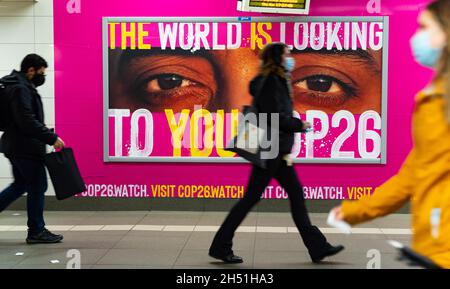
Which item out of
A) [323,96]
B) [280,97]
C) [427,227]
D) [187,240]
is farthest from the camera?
[323,96]

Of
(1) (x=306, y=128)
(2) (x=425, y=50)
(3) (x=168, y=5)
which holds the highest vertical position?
(3) (x=168, y=5)

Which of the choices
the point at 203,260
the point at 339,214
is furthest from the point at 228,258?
Result: the point at 339,214

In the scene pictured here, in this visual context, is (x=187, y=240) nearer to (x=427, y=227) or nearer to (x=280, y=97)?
(x=280, y=97)

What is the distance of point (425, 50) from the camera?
226 cm

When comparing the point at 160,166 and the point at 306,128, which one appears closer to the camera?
the point at 306,128

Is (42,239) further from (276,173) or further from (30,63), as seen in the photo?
(276,173)

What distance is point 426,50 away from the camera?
2.26 meters

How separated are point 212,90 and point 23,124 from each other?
8.19 ft

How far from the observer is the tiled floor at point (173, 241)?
200 inches

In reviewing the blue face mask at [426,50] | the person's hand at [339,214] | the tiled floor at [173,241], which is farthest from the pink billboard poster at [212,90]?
the blue face mask at [426,50]

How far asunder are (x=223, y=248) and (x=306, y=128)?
1239mm

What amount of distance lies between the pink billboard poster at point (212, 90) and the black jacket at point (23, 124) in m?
1.68

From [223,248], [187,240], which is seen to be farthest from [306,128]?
[187,240]

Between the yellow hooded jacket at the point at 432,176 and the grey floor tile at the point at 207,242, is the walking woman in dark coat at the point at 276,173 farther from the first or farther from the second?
the yellow hooded jacket at the point at 432,176
